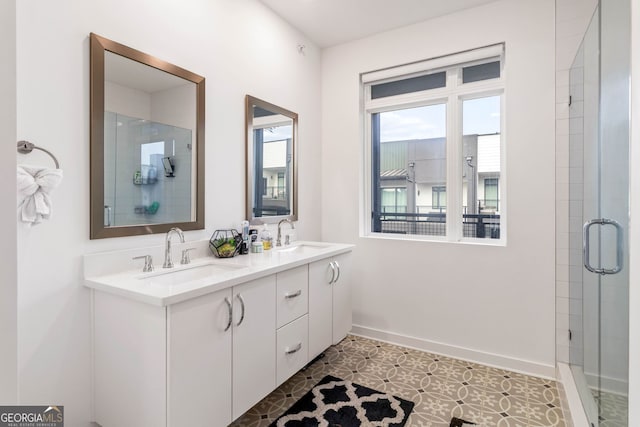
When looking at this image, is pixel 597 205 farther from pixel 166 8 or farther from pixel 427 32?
pixel 166 8

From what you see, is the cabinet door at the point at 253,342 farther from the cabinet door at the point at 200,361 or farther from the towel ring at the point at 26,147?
the towel ring at the point at 26,147

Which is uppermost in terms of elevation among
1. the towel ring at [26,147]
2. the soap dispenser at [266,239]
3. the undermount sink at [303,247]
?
the towel ring at [26,147]

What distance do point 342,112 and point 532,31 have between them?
1555 millimetres

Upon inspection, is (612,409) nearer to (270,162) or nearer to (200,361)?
(200,361)

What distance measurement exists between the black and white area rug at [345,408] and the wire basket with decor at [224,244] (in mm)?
987

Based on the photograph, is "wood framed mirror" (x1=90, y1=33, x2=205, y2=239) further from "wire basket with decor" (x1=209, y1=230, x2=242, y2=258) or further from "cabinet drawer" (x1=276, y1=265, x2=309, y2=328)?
"cabinet drawer" (x1=276, y1=265, x2=309, y2=328)

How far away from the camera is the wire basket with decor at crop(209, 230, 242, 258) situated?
209cm

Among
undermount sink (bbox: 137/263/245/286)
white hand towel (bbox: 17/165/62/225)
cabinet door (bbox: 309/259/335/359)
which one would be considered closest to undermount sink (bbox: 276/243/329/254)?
cabinet door (bbox: 309/259/335/359)

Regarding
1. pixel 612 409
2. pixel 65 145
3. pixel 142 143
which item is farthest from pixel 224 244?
pixel 612 409

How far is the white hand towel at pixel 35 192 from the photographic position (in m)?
1.24

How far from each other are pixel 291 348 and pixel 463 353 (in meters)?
1.48

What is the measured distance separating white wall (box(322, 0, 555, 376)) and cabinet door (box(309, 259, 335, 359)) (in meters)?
0.75

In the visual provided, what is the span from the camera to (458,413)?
194 centimetres

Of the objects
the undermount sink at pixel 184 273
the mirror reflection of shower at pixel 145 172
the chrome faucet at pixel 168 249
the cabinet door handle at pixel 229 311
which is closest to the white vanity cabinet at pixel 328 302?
the undermount sink at pixel 184 273
